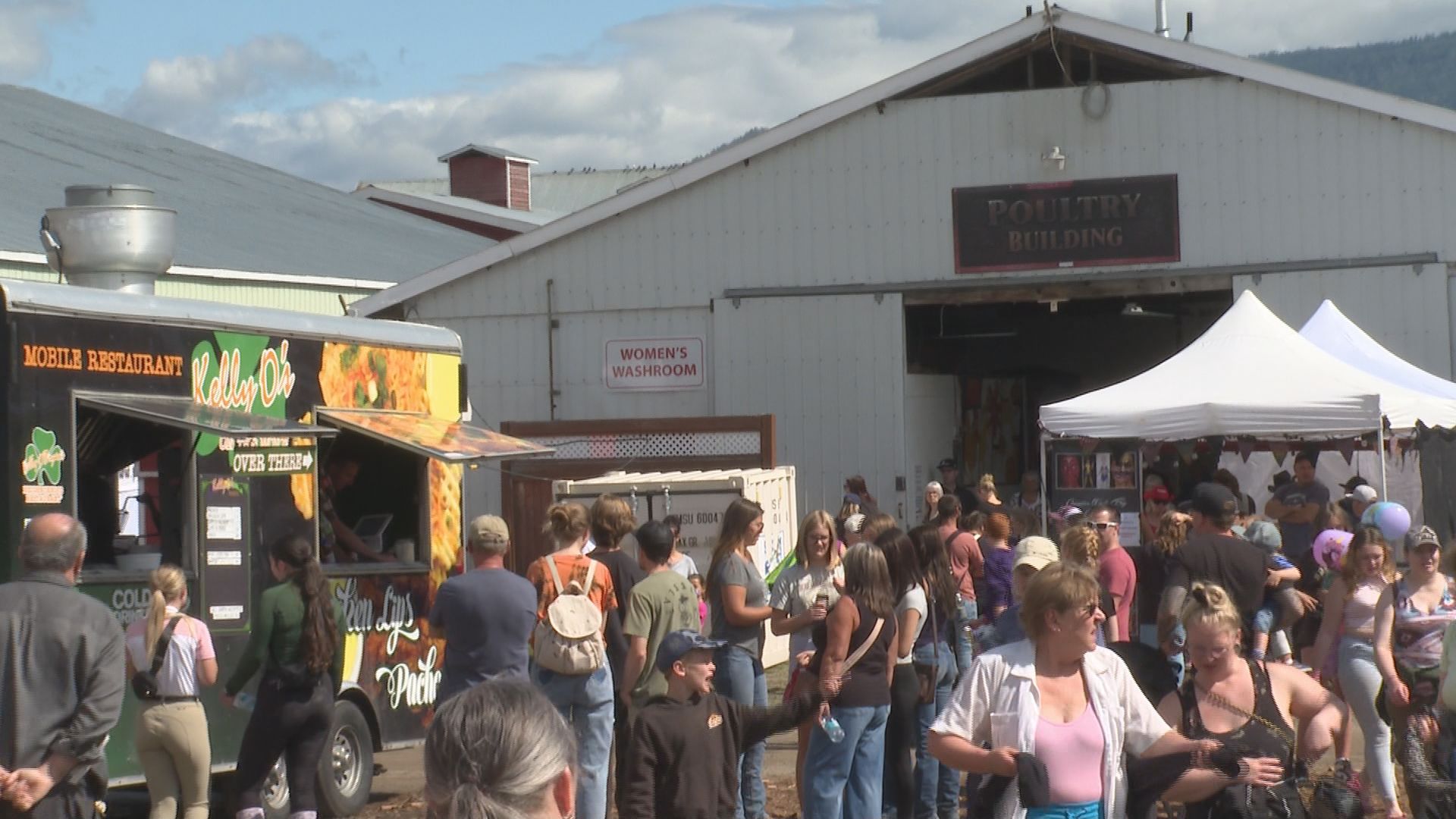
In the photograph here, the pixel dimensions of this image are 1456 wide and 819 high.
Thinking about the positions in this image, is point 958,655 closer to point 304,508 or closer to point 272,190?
point 304,508

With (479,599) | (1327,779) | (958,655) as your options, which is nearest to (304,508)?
(479,599)

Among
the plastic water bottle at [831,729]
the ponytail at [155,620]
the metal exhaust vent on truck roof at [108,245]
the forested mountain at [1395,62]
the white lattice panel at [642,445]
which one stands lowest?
the plastic water bottle at [831,729]

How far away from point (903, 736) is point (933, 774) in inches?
11.6

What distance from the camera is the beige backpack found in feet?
27.7

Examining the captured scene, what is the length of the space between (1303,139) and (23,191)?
15.9 m

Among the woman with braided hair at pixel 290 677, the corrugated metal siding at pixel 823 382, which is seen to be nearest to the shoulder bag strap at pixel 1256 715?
the woman with braided hair at pixel 290 677

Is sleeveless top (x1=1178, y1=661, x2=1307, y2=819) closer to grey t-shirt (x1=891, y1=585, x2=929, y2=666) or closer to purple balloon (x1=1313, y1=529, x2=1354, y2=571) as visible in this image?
grey t-shirt (x1=891, y1=585, x2=929, y2=666)

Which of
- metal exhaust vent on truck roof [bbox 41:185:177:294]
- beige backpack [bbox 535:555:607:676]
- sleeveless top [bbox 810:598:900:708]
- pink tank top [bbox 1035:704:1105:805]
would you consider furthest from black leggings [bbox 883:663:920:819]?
metal exhaust vent on truck roof [bbox 41:185:177:294]

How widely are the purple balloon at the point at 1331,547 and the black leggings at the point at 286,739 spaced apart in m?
6.20

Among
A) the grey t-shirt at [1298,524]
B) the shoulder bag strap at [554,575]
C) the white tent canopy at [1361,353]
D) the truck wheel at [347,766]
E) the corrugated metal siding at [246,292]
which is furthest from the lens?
the corrugated metal siding at [246,292]

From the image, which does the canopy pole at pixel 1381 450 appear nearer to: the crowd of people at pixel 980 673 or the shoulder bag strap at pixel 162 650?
the crowd of people at pixel 980 673

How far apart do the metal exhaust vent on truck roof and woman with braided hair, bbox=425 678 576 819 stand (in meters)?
9.06

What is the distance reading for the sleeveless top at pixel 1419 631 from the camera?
8359mm

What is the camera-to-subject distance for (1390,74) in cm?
15312
